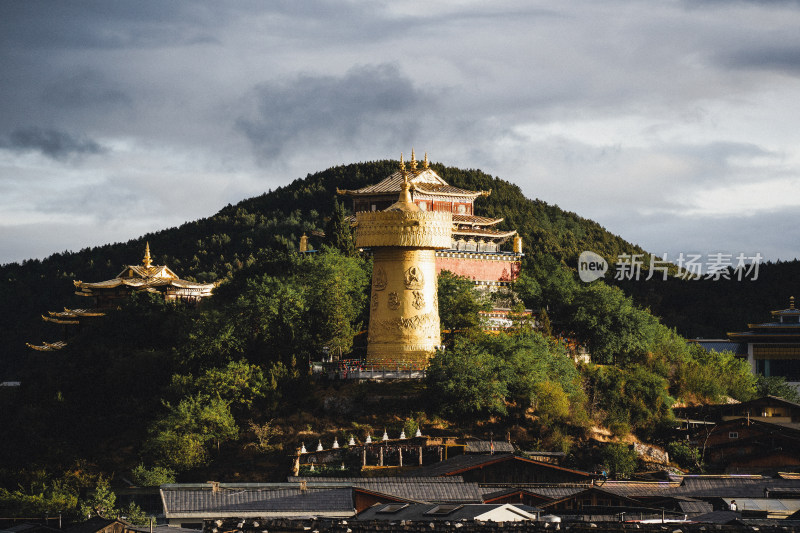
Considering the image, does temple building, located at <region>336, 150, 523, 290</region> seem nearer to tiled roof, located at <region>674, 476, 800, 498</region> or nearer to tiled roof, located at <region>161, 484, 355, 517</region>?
tiled roof, located at <region>674, 476, 800, 498</region>

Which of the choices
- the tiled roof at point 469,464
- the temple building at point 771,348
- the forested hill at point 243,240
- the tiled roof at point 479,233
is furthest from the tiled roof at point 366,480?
the forested hill at point 243,240

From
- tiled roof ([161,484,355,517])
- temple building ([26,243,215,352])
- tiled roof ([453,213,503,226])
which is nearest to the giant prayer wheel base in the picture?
tiled roof ([161,484,355,517])

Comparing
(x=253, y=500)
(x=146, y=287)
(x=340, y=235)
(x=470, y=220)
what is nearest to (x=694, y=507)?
(x=253, y=500)

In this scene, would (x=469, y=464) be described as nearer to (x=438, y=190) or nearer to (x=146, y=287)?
(x=438, y=190)

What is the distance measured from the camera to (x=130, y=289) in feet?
303

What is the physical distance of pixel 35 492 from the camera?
63531 millimetres

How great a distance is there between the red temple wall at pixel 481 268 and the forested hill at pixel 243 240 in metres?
30.9

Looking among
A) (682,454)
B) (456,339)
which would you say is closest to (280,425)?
(456,339)

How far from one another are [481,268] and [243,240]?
56.8 m

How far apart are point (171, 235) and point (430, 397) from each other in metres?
86.7

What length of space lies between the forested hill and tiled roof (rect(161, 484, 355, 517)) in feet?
213

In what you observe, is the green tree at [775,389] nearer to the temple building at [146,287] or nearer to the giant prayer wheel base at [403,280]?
the giant prayer wheel base at [403,280]

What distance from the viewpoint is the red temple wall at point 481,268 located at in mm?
84812

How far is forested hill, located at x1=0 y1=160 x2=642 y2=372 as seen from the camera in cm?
12875
